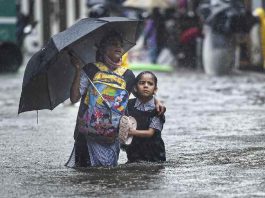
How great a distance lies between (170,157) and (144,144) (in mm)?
887

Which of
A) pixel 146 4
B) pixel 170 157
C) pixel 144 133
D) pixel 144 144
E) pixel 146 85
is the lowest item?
pixel 170 157

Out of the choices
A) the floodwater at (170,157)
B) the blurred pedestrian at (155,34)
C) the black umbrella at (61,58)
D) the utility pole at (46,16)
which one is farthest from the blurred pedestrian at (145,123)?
the utility pole at (46,16)

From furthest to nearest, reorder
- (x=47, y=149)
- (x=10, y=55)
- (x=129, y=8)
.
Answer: (x=129, y=8) → (x=10, y=55) → (x=47, y=149)

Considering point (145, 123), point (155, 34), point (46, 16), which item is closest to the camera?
point (145, 123)

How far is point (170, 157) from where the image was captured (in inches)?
451

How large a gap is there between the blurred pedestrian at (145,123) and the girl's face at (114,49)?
0.28m

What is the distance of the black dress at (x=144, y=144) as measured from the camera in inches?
413

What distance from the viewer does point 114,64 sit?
33.5 ft

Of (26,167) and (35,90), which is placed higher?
(35,90)

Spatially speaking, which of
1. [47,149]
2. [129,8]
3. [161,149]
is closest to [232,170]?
[161,149]

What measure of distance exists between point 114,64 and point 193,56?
2356 cm

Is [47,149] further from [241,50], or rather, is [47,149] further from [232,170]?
[241,50]

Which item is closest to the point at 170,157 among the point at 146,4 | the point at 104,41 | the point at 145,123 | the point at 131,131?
the point at 145,123

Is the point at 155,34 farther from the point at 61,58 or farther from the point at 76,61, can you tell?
the point at 76,61
